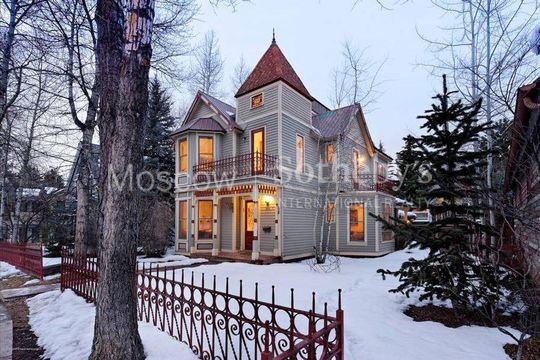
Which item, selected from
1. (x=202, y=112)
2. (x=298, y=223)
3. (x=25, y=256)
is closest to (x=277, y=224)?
(x=298, y=223)

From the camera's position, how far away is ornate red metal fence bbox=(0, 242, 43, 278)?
32.2 feet

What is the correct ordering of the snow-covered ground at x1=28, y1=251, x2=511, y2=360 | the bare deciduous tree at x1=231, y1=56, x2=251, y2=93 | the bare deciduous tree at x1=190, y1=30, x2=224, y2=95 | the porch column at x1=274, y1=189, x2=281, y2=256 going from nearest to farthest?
1. the snow-covered ground at x1=28, y1=251, x2=511, y2=360
2. the porch column at x1=274, y1=189, x2=281, y2=256
3. the bare deciduous tree at x1=190, y1=30, x2=224, y2=95
4. the bare deciduous tree at x1=231, y1=56, x2=251, y2=93

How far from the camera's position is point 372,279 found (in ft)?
30.4

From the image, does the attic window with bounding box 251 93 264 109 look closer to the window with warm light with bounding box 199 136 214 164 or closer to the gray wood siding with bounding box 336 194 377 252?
the window with warm light with bounding box 199 136 214 164

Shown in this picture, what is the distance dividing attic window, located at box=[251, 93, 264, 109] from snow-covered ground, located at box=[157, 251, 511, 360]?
8.40 m

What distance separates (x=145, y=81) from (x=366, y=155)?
18115 mm

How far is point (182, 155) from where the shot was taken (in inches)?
622

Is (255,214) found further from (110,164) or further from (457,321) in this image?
(110,164)

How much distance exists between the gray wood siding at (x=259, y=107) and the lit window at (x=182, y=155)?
10.3ft

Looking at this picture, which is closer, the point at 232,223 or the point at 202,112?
the point at 232,223

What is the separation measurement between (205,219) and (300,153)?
5942 mm

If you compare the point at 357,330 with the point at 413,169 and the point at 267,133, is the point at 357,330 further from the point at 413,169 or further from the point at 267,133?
the point at 267,133

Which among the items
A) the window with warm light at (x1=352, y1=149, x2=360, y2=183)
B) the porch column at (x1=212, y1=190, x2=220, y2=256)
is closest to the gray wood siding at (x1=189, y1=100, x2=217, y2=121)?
the porch column at (x1=212, y1=190, x2=220, y2=256)

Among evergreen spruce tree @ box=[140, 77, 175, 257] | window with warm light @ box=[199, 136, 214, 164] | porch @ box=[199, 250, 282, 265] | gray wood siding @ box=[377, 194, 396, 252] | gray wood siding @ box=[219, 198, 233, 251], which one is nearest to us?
porch @ box=[199, 250, 282, 265]
